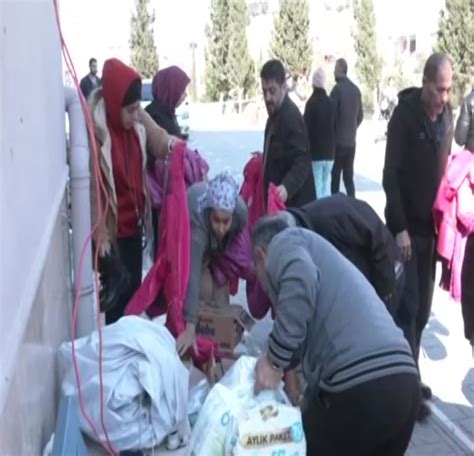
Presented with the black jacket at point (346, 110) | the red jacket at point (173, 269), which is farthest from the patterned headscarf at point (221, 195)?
the black jacket at point (346, 110)

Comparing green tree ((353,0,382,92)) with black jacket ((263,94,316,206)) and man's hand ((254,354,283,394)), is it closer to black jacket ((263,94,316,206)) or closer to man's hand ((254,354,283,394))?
black jacket ((263,94,316,206))

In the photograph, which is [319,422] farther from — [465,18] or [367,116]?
[367,116]

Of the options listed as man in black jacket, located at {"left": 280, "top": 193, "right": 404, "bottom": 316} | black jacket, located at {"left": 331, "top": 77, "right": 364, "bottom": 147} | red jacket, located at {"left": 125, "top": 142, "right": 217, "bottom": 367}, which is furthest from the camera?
A: black jacket, located at {"left": 331, "top": 77, "right": 364, "bottom": 147}

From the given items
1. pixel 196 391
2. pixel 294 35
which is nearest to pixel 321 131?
pixel 196 391

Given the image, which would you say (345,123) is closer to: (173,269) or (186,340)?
(173,269)

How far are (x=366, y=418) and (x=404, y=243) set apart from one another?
186 centimetres

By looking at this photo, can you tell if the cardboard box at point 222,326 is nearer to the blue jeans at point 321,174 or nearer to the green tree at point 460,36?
the blue jeans at point 321,174

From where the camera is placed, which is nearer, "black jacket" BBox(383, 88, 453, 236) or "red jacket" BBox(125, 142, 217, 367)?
"red jacket" BBox(125, 142, 217, 367)

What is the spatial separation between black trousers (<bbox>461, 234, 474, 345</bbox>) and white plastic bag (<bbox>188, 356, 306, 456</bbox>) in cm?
202

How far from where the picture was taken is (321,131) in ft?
29.3

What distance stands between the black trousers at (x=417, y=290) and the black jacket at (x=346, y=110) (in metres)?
5.81

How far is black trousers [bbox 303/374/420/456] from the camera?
2.44m

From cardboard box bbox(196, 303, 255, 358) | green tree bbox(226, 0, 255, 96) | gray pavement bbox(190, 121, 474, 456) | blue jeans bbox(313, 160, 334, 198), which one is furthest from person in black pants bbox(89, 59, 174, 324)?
green tree bbox(226, 0, 255, 96)

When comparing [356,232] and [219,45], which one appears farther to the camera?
[219,45]
